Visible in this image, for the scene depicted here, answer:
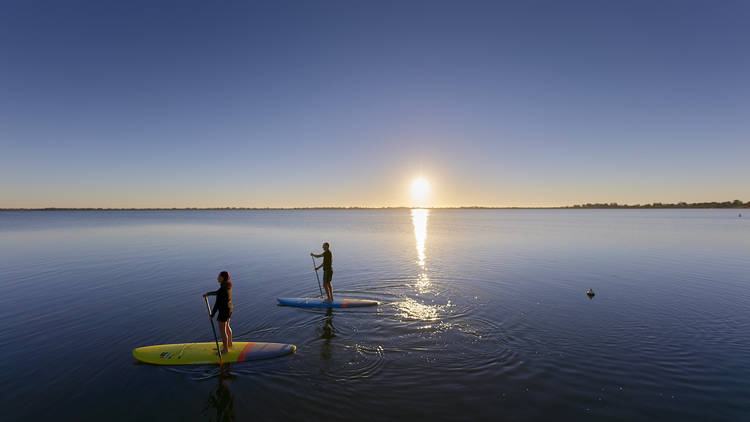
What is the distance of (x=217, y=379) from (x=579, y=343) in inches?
490

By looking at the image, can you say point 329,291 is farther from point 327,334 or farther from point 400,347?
point 400,347

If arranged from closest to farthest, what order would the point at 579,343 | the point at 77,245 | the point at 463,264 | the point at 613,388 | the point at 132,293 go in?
the point at 613,388 < the point at 579,343 < the point at 132,293 < the point at 463,264 < the point at 77,245

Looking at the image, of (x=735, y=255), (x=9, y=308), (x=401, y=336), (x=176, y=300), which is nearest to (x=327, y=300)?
(x=401, y=336)

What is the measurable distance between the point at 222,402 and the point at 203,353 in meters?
2.77

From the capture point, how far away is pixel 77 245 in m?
41.2

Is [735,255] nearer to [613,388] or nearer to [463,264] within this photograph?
[463,264]

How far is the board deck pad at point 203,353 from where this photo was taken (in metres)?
10.4

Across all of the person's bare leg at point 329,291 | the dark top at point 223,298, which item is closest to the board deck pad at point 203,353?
the dark top at point 223,298

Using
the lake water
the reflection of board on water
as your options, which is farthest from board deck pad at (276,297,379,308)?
the reflection of board on water

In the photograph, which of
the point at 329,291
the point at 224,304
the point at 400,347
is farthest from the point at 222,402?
the point at 329,291

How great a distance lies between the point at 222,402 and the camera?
8.48 m

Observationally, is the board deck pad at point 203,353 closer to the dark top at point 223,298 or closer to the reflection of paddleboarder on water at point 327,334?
the reflection of paddleboarder on water at point 327,334

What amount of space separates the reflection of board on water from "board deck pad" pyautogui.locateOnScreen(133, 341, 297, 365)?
91cm

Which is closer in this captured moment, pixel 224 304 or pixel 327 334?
pixel 224 304
